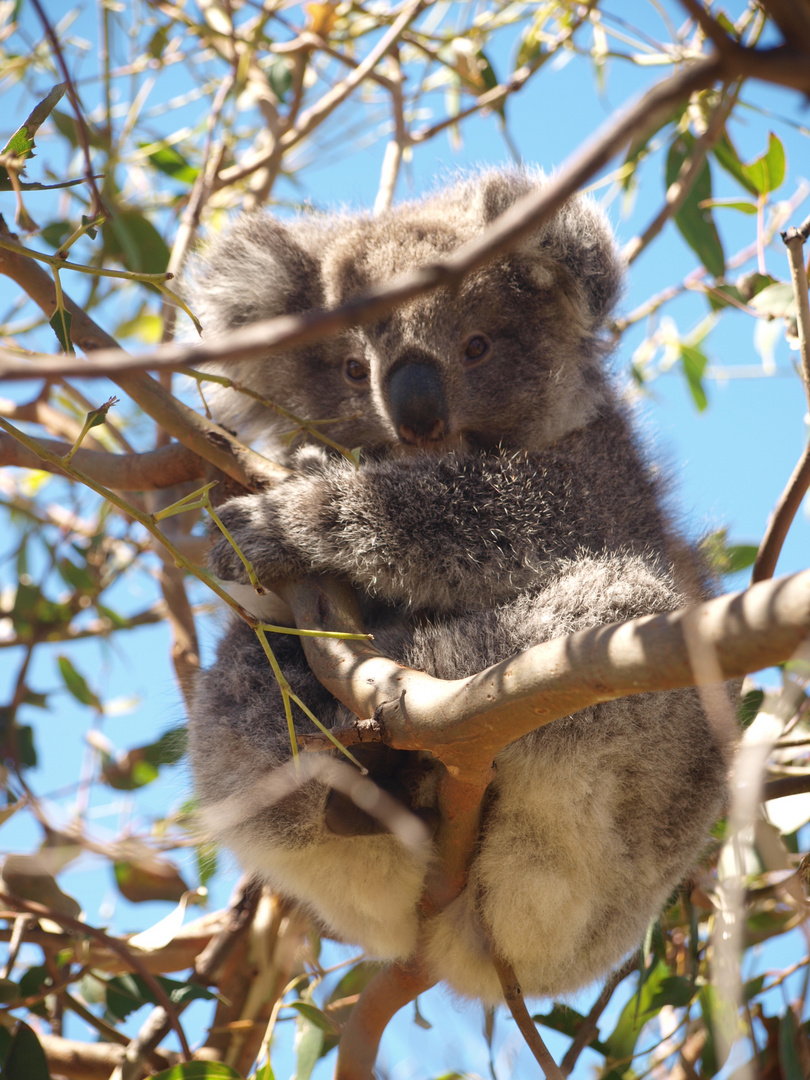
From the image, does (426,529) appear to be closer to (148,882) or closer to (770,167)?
(770,167)

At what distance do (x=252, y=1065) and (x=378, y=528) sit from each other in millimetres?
1686

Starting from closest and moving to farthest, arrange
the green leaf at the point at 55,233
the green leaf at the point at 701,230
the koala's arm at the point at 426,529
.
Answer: the koala's arm at the point at 426,529
the green leaf at the point at 701,230
the green leaf at the point at 55,233

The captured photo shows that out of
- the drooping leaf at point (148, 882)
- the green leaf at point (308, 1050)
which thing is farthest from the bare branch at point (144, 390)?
the drooping leaf at point (148, 882)

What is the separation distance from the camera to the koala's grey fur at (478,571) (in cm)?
182

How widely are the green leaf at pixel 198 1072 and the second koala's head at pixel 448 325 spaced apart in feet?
4.79

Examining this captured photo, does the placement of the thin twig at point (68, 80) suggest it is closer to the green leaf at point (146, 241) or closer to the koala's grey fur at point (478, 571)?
the koala's grey fur at point (478, 571)

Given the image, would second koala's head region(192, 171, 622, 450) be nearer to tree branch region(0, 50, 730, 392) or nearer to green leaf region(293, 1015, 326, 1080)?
green leaf region(293, 1015, 326, 1080)

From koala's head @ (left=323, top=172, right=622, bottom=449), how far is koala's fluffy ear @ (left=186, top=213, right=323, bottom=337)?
0.71 feet

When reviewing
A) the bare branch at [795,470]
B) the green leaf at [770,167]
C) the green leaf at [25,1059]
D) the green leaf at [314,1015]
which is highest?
the green leaf at [770,167]

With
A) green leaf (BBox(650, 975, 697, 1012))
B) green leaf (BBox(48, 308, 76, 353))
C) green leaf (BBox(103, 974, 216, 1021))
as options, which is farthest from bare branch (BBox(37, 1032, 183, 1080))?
green leaf (BBox(48, 308, 76, 353))

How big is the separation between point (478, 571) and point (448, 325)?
77 cm

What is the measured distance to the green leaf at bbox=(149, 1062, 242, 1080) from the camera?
186 cm

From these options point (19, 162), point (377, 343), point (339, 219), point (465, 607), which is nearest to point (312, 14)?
point (339, 219)

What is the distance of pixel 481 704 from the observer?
1.22m
